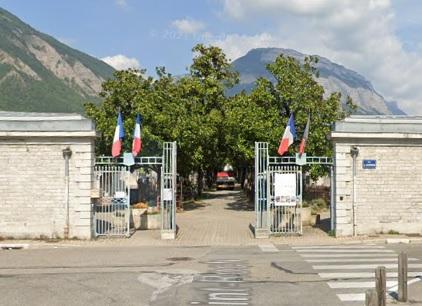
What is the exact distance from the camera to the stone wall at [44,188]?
2069 cm

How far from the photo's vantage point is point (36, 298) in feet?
35.0

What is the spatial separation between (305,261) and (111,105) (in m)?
25.7

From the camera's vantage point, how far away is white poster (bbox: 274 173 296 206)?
69.7 ft

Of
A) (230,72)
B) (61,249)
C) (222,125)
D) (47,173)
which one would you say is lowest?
(61,249)

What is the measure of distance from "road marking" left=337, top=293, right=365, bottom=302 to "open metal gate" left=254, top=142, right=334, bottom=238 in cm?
1029

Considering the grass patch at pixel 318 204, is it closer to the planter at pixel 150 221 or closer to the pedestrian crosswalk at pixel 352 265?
the planter at pixel 150 221

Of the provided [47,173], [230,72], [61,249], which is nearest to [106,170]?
[47,173]

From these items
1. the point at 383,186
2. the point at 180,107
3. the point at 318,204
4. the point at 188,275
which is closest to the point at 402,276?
the point at 188,275

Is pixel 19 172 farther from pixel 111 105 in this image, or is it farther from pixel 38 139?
pixel 111 105

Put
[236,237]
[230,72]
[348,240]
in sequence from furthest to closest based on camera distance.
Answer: [230,72] < [236,237] < [348,240]

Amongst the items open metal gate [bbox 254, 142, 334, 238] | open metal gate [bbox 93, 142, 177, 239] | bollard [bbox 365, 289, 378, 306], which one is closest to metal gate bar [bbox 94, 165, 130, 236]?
open metal gate [bbox 93, 142, 177, 239]

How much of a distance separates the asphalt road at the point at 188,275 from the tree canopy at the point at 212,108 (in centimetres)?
1337

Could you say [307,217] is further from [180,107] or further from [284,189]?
[180,107]

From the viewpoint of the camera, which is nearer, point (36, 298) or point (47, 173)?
point (36, 298)
